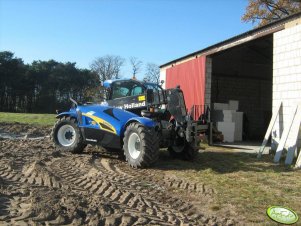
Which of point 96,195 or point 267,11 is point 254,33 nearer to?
point 96,195

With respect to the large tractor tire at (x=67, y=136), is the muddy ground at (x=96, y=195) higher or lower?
lower

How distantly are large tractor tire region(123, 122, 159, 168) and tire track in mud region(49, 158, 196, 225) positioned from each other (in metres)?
0.67

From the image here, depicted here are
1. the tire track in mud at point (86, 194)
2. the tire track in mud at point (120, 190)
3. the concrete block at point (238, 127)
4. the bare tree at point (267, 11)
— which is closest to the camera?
the tire track in mud at point (86, 194)

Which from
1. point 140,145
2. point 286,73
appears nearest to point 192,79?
point 286,73

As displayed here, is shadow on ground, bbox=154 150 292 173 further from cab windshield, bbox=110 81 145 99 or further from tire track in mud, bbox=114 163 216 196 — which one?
cab windshield, bbox=110 81 145 99

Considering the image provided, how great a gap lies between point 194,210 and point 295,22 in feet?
26.6

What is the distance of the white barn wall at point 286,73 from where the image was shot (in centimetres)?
1118

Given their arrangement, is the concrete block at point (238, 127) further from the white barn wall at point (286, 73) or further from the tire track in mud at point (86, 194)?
the tire track in mud at point (86, 194)

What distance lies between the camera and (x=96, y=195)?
5.79m

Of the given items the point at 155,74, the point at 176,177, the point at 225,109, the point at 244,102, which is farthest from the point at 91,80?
the point at 176,177

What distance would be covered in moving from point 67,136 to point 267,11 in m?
25.5

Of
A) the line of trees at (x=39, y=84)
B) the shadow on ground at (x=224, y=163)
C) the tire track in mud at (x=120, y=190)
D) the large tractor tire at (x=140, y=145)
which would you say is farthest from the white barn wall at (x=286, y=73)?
the line of trees at (x=39, y=84)

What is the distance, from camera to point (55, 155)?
9719 mm

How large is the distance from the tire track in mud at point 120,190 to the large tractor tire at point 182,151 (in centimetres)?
209
